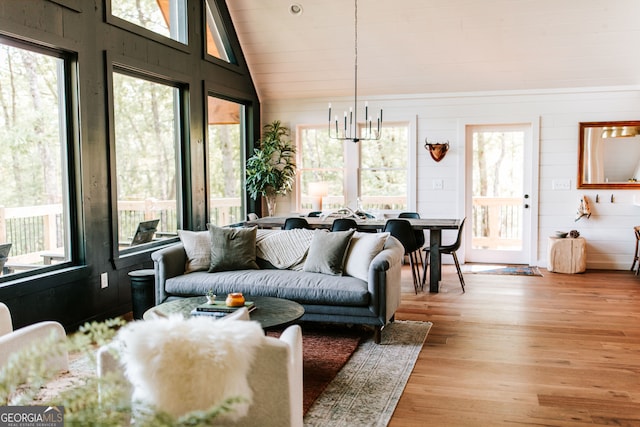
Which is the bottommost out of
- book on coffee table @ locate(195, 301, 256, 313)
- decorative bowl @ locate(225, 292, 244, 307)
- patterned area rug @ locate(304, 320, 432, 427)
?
patterned area rug @ locate(304, 320, 432, 427)

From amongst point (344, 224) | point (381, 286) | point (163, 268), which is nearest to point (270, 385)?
point (381, 286)

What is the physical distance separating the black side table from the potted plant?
9.69ft

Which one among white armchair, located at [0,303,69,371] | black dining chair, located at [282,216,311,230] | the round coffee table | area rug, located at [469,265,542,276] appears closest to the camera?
white armchair, located at [0,303,69,371]

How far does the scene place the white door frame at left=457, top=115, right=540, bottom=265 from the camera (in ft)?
24.6

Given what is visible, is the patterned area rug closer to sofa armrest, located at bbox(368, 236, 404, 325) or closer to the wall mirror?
sofa armrest, located at bbox(368, 236, 404, 325)

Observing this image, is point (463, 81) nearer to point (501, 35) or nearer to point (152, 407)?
point (501, 35)

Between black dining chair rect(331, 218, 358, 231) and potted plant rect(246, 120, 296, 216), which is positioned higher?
potted plant rect(246, 120, 296, 216)

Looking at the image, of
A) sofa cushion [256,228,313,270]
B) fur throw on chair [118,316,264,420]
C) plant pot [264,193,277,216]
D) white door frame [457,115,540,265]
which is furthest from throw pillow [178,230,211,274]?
white door frame [457,115,540,265]

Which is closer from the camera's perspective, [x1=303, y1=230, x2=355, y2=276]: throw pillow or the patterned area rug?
the patterned area rug

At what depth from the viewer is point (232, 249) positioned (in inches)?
192

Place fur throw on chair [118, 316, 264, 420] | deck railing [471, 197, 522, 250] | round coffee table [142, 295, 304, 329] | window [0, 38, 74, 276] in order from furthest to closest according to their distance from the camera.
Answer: deck railing [471, 197, 522, 250] → window [0, 38, 74, 276] → round coffee table [142, 295, 304, 329] → fur throw on chair [118, 316, 264, 420]

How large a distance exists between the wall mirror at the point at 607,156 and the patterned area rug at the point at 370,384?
13.5 ft

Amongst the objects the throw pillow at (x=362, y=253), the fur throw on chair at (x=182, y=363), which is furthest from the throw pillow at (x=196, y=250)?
the fur throw on chair at (x=182, y=363)

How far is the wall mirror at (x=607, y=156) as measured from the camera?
23.9 feet
